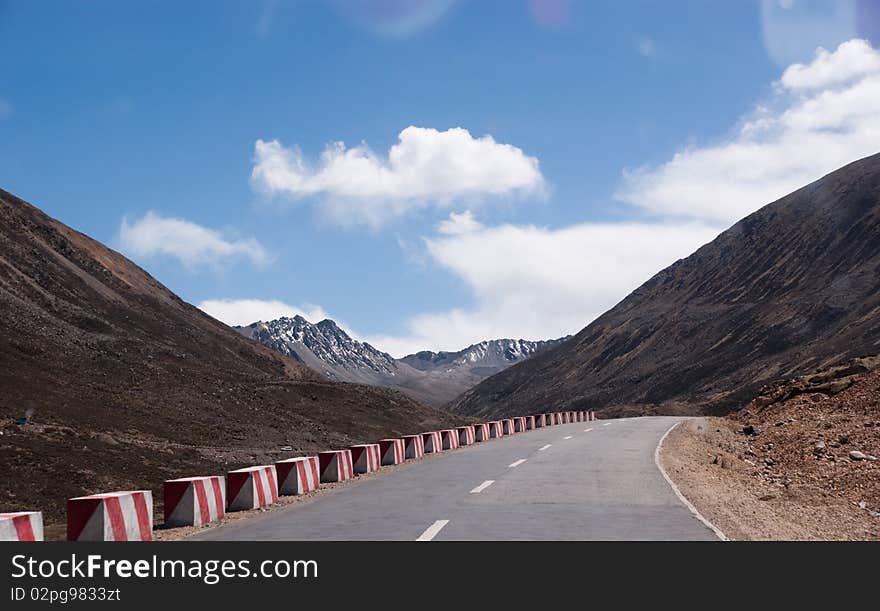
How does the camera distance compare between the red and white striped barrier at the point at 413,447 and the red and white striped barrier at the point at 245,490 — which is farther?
the red and white striped barrier at the point at 413,447

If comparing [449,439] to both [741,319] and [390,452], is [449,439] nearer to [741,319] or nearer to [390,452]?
[390,452]

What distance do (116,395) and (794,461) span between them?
99.9 feet

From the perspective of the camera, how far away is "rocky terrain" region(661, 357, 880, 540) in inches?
551

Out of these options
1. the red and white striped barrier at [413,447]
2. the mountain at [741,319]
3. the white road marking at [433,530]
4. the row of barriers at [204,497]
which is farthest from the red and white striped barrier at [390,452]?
the mountain at [741,319]

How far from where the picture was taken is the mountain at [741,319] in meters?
81.1

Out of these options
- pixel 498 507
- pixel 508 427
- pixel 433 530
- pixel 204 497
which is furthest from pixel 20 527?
pixel 508 427

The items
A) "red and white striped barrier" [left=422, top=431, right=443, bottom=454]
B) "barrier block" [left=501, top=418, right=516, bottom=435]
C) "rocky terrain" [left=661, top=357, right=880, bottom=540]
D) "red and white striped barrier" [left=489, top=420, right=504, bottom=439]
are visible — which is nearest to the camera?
"rocky terrain" [left=661, top=357, right=880, bottom=540]

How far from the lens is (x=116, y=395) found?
131ft

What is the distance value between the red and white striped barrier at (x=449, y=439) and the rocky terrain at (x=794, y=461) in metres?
8.32

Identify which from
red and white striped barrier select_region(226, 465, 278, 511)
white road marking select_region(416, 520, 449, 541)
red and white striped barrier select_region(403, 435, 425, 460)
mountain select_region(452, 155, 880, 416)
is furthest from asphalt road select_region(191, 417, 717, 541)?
mountain select_region(452, 155, 880, 416)

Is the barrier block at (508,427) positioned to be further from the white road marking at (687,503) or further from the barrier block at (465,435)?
the white road marking at (687,503)

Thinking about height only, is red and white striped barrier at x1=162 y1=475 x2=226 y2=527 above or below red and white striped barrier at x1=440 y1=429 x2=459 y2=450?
above

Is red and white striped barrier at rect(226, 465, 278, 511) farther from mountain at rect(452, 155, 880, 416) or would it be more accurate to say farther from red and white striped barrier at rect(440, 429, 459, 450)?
mountain at rect(452, 155, 880, 416)

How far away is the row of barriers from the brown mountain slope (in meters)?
6.10
